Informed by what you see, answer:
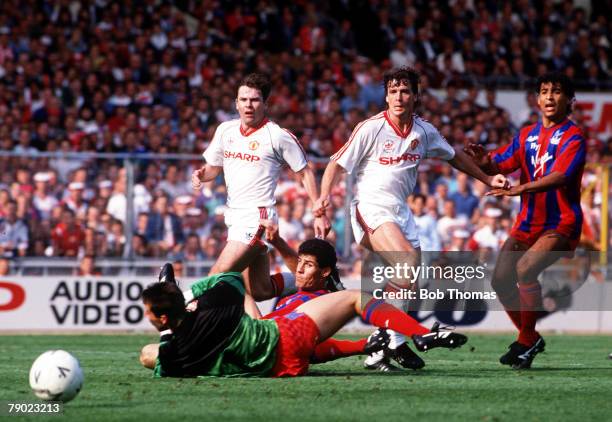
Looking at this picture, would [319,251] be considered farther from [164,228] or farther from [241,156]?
[164,228]

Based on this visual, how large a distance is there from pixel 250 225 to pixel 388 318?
2.05 metres

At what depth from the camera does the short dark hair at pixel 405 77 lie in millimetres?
9461

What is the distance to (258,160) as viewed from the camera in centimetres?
1005

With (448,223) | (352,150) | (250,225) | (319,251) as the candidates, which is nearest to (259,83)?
(352,150)

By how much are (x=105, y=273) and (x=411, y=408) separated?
390 inches

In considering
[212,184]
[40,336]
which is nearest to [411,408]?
[40,336]

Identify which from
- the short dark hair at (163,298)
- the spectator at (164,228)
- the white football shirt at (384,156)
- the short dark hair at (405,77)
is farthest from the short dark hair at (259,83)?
the spectator at (164,228)

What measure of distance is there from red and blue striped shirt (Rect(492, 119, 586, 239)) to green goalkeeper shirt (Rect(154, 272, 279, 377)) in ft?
8.60

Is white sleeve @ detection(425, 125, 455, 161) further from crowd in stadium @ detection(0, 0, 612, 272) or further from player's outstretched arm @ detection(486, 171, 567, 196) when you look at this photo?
crowd in stadium @ detection(0, 0, 612, 272)

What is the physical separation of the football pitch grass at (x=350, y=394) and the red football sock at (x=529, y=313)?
0.25m

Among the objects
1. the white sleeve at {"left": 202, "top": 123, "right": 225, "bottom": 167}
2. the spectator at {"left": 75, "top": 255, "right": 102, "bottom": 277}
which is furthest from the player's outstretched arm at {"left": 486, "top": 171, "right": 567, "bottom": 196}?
the spectator at {"left": 75, "top": 255, "right": 102, "bottom": 277}

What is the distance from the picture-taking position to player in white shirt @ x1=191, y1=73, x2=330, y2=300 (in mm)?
9969

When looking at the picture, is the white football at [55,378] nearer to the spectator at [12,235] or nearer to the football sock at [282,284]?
the football sock at [282,284]

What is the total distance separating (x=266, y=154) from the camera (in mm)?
10062
